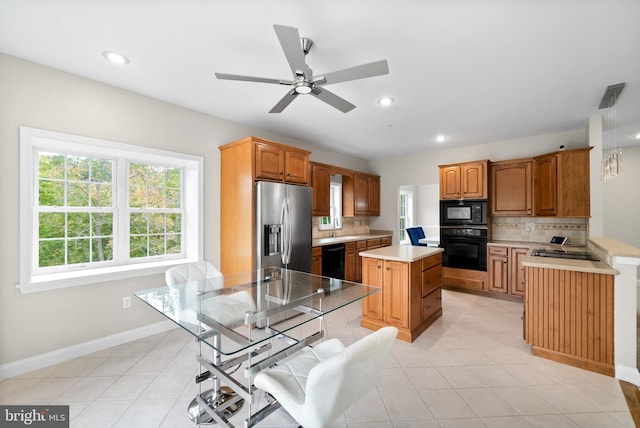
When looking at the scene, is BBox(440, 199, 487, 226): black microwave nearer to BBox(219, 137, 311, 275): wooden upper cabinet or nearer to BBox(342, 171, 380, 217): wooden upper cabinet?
BBox(342, 171, 380, 217): wooden upper cabinet

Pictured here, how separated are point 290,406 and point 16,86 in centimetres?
323

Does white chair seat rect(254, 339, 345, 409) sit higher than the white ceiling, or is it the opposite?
the white ceiling

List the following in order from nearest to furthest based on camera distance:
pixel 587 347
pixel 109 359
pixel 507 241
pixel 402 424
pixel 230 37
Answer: pixel 402 424, pixel 230 37, pixel 587 347, pixel 109 359, pixel 507 241

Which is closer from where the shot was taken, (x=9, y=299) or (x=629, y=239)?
(x=9, y=299)

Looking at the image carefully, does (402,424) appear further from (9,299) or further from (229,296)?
(9,299)

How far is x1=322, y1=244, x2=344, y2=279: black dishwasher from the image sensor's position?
4.30 m

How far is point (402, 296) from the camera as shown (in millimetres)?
2877

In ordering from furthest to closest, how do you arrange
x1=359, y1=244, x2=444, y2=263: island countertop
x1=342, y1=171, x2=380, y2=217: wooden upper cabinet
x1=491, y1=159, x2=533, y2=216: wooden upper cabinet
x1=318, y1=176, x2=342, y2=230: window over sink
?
x1=342, y1=171, x2=380, y2=217: wooden upper cabinet → x1=318, y1=176, x2=342, y2=230: window over sink → x1=491, y1=159, x2=533, y2=216: wooden upper cabinet → x1=359, y1=244, x2=444, y2=263: island countertop

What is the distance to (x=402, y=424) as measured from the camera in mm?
1721

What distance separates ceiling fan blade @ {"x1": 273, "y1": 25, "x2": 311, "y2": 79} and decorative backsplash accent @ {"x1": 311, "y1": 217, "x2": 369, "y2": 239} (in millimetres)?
3429

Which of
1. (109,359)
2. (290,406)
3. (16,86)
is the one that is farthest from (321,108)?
(109,359)

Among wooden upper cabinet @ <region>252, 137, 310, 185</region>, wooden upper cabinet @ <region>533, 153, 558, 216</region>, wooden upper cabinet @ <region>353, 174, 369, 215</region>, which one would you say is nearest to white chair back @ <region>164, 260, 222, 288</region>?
wooden upper cabinet @ <region>252, 137, 310, 185</region>

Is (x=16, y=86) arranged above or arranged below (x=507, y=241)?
above

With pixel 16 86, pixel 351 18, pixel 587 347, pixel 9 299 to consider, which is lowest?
pixel 587 347
